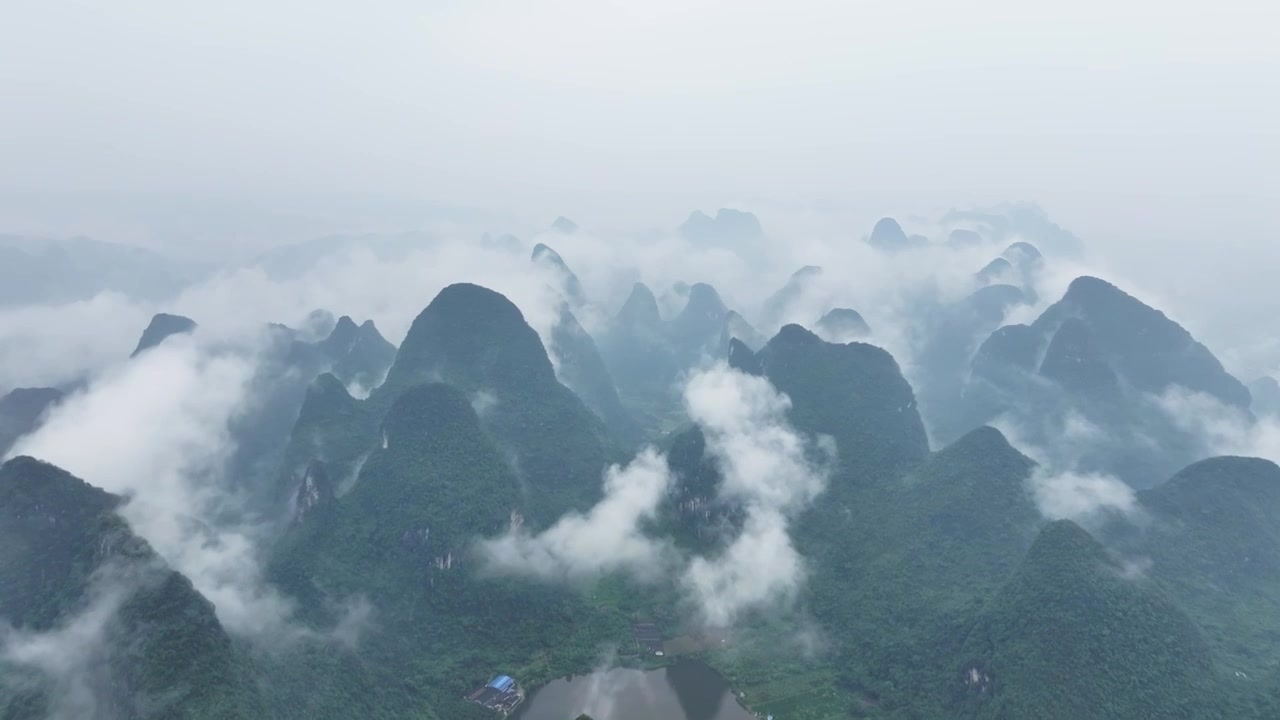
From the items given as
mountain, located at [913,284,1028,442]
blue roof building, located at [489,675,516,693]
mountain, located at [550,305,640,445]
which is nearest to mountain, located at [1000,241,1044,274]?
mountain, located at [913,284,1028,442]

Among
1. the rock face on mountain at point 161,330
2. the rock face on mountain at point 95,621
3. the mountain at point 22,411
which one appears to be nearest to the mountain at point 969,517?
the rock face on mountain at point 95,621

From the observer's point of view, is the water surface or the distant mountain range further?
the water surface

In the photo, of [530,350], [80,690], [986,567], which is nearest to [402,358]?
[530,350]

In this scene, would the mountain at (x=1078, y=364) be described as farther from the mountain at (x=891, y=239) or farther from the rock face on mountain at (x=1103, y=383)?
the mountain at (x=891, y=239)

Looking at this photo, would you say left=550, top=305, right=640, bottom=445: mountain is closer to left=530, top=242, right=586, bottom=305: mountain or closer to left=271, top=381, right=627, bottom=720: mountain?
left=530, top=242, right=586, bottom=305: mountain

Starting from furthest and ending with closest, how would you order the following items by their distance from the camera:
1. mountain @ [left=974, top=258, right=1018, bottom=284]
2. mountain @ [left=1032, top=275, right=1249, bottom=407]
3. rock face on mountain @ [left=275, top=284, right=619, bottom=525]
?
mountain @ [left=974, top=258, right=1018, bottom=284] < mountain @ [left=1032, top=275, right=1249, bottom=407] < rock face on mountain @ [left=275, top=284, right=619, bottom=525]

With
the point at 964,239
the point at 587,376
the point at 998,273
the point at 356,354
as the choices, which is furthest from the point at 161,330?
the point at 964,239
